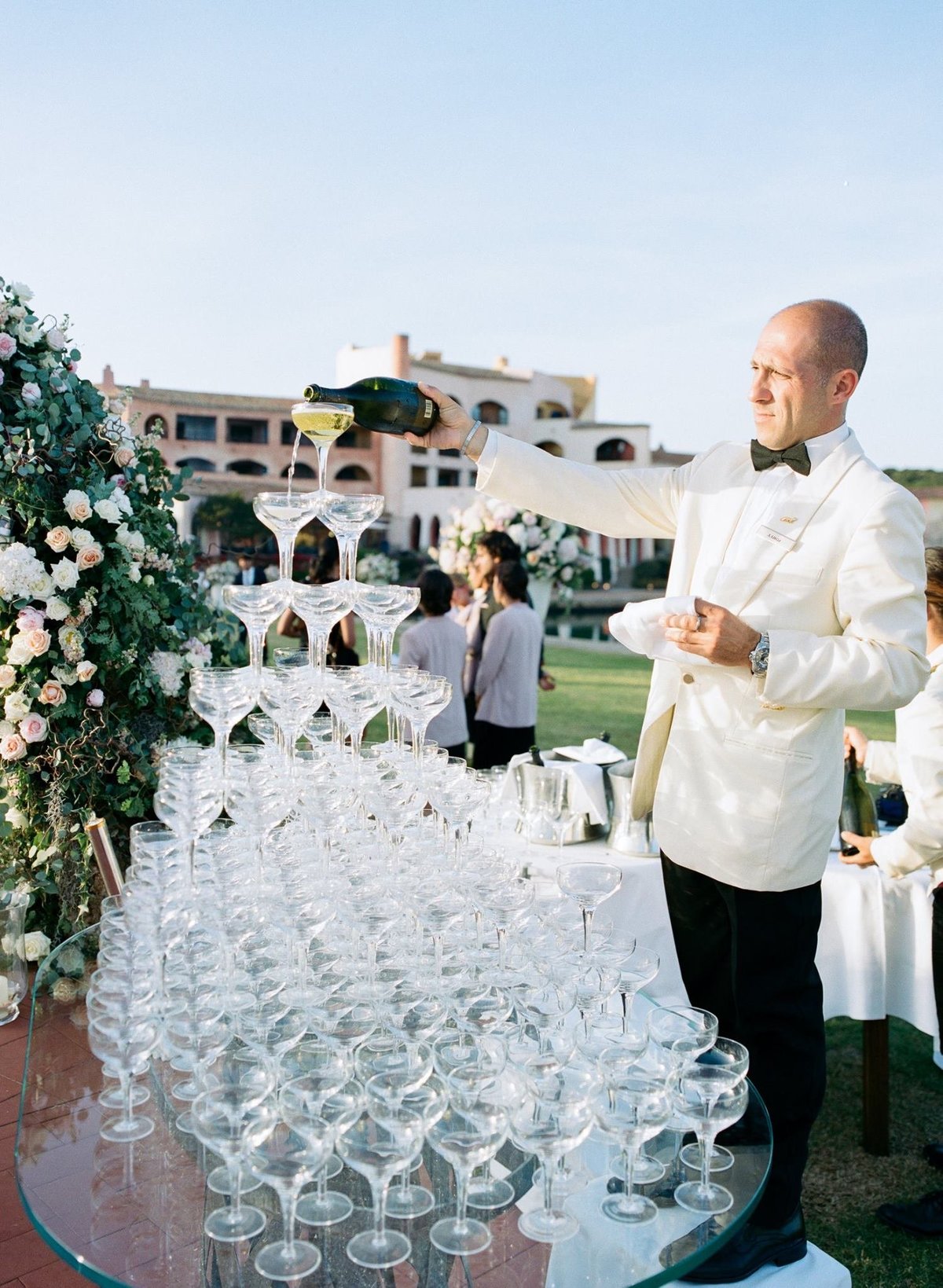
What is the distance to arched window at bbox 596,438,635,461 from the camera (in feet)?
171

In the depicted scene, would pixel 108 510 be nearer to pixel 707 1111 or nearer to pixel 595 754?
pixel 595 754

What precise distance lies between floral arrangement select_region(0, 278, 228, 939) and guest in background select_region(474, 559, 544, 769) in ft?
7.48

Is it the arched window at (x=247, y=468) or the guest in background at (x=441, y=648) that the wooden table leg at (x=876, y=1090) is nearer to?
the guest in background at (x=441, y=648)

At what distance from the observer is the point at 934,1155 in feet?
11.5

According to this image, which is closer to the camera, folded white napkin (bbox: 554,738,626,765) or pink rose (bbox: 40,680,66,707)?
pink rose (bbox: 40,680,66,707)

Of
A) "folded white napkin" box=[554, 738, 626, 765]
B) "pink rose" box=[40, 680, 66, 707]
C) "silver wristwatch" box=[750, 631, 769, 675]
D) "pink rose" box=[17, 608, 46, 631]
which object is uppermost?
"silver wristwatch" box=[750, 631, 769, 675]

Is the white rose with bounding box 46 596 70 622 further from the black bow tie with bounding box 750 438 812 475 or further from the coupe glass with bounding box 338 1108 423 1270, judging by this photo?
the coupe glass with bounding box 338 1108 423 1270

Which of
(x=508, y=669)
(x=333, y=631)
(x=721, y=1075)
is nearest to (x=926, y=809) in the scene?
(x=721, y=1075)

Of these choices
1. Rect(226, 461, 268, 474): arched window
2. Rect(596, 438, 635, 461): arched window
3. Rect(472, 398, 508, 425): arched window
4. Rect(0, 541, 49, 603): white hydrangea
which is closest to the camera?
Rect(0, 541, 49, 603): white hydrangea

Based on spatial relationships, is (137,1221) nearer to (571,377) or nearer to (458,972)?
(458,972)

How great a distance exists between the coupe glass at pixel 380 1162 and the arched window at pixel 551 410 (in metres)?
53.8

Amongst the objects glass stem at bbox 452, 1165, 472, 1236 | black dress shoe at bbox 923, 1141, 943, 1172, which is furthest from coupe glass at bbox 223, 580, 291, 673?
black dress shoe at bbox 923, 1141, 943, 1172

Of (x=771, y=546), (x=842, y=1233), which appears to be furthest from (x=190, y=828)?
(x=842, y=1233)

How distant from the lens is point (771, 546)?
2.51 m
